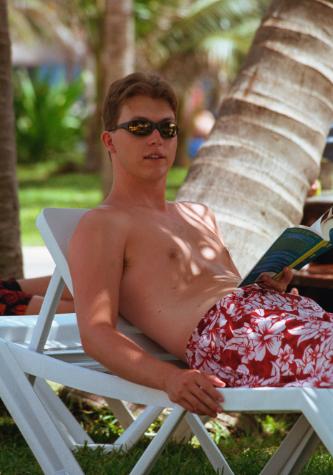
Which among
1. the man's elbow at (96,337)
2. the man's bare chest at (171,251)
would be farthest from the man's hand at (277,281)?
the man's elbow at (96,337)

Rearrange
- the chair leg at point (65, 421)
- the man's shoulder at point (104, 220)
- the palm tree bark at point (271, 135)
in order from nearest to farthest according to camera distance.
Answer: the man's shoulder at point (104, 220) → the chair leg at point (65, 421) → the palm tree bark at point (271, 135)

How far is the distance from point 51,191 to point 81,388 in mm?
18791

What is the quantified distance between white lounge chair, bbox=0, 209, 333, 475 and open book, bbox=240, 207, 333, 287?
468mm

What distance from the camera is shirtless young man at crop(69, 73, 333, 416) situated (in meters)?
3.55

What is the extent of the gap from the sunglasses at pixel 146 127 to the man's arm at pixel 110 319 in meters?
0.30

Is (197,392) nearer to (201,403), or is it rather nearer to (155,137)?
(201,403)

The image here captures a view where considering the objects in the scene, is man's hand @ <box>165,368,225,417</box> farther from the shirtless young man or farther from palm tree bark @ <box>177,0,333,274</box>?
palm tree bark @ <box>177,0,333,274</box>

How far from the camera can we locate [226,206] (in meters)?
5.77

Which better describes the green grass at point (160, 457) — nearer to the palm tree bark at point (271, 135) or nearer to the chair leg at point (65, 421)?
the chair leg at point (65, 421)

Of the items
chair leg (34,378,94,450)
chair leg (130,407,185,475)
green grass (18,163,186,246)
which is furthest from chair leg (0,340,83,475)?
green grass (18,163,186,246)

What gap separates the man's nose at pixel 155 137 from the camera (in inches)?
153

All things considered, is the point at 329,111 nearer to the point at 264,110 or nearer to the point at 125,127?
the point at 264,110

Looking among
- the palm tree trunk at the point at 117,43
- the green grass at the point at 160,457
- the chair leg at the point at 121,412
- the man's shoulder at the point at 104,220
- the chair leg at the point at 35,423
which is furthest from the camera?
the palm tree trunk at the point at 117,43

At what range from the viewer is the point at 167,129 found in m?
3.91
